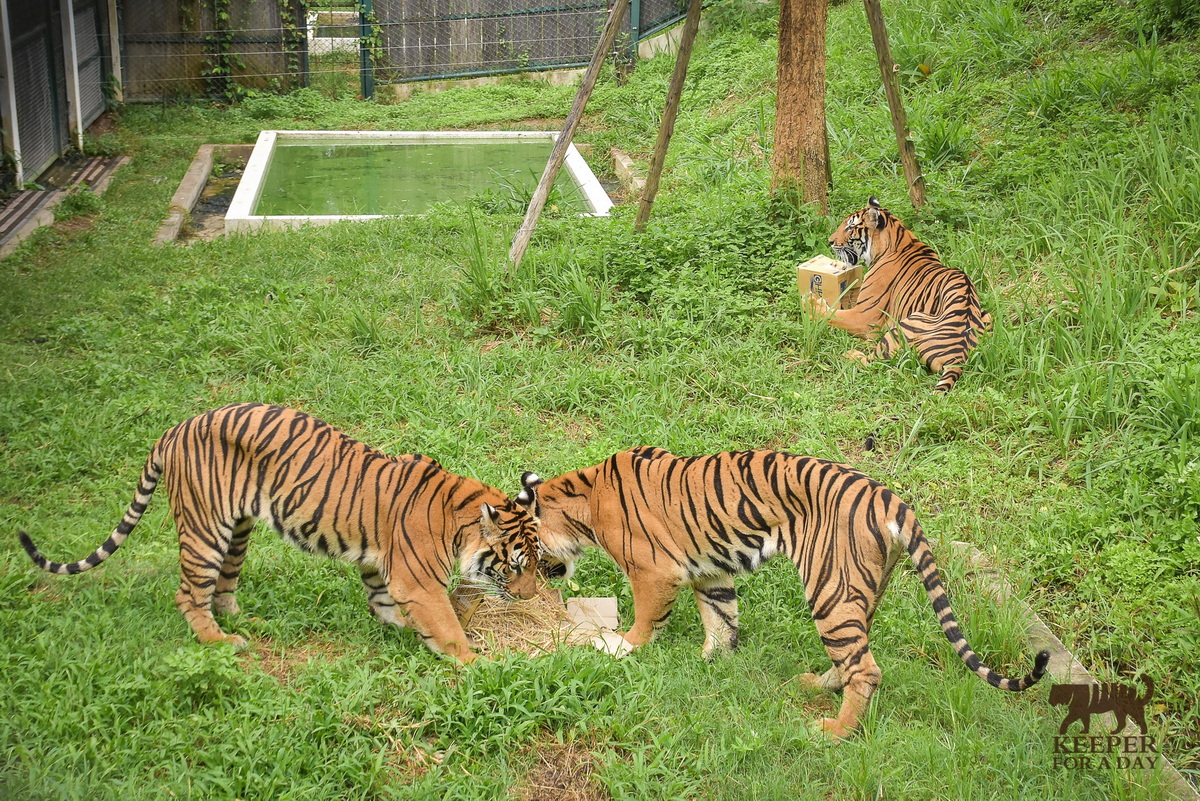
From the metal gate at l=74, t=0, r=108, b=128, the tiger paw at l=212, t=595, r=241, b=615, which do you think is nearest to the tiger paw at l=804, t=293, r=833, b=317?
the tiger paw at l=212, t=595, r=241, b=615

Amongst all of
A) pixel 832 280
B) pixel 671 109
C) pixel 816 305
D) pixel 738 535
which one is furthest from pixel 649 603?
pixel 671 109

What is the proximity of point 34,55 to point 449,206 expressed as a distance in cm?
519

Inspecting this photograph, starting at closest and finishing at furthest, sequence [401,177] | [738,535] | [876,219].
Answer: [738,535] < [876,219] < [401,177]

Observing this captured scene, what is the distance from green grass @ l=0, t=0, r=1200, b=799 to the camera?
3459mm

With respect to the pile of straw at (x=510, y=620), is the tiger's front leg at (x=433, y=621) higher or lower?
higher

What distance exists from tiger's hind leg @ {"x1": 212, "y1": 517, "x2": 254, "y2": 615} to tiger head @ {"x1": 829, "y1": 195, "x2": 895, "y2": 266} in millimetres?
4719

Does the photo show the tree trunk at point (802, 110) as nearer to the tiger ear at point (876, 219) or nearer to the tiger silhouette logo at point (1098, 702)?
the tiger ear at point (876, 219)

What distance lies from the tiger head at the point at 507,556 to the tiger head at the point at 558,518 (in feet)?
0.40

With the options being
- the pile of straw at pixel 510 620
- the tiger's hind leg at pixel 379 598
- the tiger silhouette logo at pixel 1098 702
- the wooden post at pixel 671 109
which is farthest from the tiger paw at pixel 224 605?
the wooden post at pixel 671 109

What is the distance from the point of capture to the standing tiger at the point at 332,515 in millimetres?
4008

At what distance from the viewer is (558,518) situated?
4.35 m

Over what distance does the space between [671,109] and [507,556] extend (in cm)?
451

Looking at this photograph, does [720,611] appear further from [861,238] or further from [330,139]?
[330,139]

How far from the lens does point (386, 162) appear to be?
12609 millimetres
